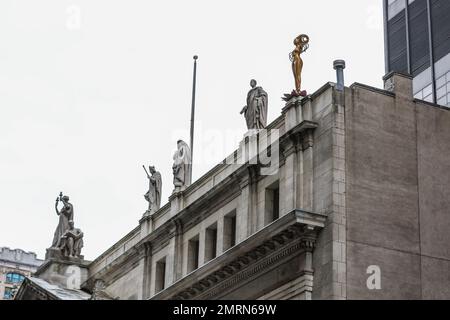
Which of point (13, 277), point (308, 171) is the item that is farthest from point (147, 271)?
point (13, 277)

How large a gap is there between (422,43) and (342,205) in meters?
33.6

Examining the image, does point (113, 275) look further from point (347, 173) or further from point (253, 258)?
point (347, 173)

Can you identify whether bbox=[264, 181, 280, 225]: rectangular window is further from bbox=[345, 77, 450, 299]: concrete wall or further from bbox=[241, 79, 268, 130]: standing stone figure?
bbox=[345, 77, 450, 299]: concrete wall

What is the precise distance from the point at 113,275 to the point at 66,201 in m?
7.16

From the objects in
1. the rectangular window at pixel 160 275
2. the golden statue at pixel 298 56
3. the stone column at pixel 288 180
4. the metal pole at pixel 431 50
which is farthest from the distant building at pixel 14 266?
the stone column at pixel 288 180

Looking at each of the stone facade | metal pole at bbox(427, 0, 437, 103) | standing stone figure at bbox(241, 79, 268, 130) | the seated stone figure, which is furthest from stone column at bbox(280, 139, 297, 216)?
metal pole at bbox(427, 0, 437, 103)

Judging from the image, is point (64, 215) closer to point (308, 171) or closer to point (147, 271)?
point (147, 271)

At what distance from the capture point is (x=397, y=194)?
153 ft

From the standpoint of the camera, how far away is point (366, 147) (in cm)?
4688

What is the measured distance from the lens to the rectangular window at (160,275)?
5788cm

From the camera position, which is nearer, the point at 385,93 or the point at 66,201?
the point at 385,93

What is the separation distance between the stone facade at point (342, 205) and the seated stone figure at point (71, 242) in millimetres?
17203

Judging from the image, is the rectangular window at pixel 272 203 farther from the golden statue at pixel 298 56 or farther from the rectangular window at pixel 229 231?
the golden statue at pixel 298 56
